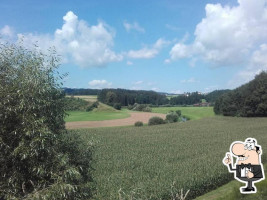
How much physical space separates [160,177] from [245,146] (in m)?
12.0

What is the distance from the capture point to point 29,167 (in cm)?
612

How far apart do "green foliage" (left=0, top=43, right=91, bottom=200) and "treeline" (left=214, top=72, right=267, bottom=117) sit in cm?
6175

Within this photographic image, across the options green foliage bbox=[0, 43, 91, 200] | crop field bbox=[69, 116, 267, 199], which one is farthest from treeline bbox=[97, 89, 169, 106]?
green foliage bbox=[0, 43, 91, 200]

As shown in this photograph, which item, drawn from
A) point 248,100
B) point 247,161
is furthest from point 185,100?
point 247,161

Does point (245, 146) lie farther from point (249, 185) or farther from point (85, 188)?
point (85, 188)

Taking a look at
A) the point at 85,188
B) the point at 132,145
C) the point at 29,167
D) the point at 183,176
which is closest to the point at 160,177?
the point at 183,176

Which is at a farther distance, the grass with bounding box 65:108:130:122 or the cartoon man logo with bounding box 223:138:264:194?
the grass with bounding box 65:108:130:122

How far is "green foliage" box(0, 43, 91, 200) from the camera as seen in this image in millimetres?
5758

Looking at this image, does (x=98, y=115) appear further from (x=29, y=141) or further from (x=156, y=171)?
(x=29, y=141)

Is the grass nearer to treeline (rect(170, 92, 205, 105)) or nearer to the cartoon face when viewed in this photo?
treeline (rect(170, 92, 205, 105))

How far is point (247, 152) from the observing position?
5895 mm

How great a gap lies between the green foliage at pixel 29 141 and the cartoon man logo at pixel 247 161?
3354 mm

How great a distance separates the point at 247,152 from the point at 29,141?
14.8ft

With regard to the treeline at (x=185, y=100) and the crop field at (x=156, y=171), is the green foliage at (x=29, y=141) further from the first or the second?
the treeline at (x=185, y=100)
